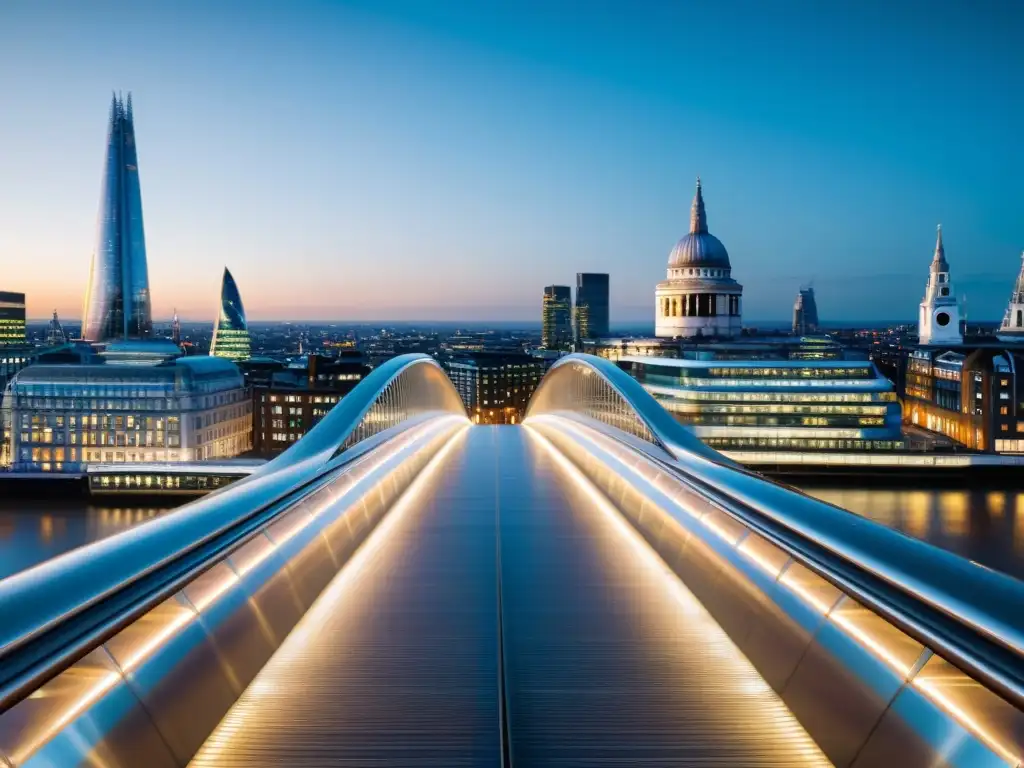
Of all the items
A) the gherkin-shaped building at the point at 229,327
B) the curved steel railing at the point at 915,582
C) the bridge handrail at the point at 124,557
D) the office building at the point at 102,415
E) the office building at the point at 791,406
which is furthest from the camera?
the gherkin-shaped building at the point at 229,327

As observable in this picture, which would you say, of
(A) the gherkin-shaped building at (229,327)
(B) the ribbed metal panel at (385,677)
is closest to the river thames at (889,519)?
(B) the ribbed metal panel at (385,677)

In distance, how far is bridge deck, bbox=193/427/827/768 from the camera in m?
4.84

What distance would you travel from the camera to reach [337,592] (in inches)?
302

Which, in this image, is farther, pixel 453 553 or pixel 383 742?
pixel 453 553

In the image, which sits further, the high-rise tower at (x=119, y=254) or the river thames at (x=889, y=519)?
the high-rise tower at (x=119, y=254)

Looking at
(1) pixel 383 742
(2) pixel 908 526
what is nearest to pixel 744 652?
Result: (1) pixel 383 742

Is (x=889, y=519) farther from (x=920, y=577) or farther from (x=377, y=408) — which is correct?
(x=920, y=577)

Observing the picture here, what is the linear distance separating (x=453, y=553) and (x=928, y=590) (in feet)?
18.1

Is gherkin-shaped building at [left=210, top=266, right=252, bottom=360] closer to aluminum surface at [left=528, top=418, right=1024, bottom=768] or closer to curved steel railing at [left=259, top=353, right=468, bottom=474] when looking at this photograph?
curved steel railing at [left=259, top=353, right=468, bottom=474]

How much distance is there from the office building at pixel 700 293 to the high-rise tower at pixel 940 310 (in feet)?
76.5

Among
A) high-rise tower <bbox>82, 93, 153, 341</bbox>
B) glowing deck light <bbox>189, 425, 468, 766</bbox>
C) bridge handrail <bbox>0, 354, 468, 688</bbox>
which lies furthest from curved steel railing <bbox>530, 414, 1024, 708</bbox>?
high-rise tower <bbox>82, 93, 153, 341</bbox>

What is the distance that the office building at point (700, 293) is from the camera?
253 ft

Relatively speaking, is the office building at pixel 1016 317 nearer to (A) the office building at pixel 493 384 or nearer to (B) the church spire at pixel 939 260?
(B) the church spire at pixel 939 260

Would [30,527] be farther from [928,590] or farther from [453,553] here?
[928,590]
